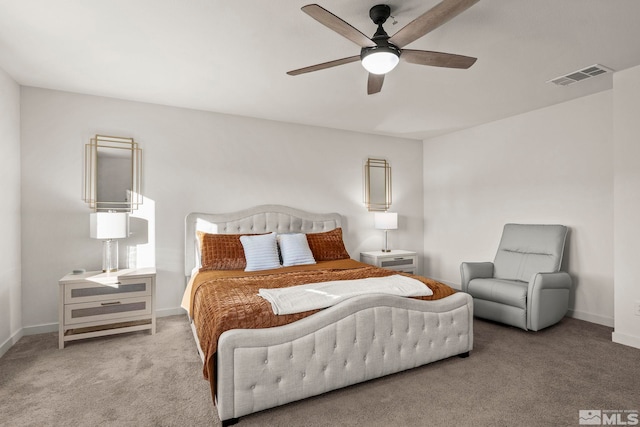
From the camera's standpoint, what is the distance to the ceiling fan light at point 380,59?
81.3 inches

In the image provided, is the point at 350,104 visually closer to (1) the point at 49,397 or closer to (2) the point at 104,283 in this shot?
(2) the point at 104,283

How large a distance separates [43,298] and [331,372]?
3147 millimetres

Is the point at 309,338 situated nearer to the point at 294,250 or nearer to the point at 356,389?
the point at 356,389

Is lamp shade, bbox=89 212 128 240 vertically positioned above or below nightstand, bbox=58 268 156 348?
above

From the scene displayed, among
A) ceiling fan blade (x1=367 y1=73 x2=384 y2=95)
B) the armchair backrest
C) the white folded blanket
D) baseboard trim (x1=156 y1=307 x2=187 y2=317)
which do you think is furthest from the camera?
baseboard trim (x1=156 y1=307 x2=187 y2=317)

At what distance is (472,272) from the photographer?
12.8ft

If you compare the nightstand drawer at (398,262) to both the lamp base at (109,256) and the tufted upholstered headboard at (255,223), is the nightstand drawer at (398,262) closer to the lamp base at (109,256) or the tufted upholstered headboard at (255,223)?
the tufted upholstered headboard at (255,223)

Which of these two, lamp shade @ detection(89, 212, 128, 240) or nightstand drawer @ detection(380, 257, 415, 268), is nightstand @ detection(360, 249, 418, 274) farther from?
lamp shade @ detection(89, 212, 128, 240)

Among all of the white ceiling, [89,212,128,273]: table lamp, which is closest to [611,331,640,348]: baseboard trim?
the white ceiling

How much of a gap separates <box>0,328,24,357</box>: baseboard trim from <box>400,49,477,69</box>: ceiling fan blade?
3996 mm

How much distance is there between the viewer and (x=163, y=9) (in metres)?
2.11

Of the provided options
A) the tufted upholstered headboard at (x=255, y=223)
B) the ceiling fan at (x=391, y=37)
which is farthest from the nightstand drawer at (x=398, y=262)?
the ceiling fan at (x=391, y=37)

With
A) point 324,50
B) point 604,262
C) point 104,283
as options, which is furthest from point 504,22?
point 104,283

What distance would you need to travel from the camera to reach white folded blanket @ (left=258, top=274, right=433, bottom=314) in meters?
2.20
